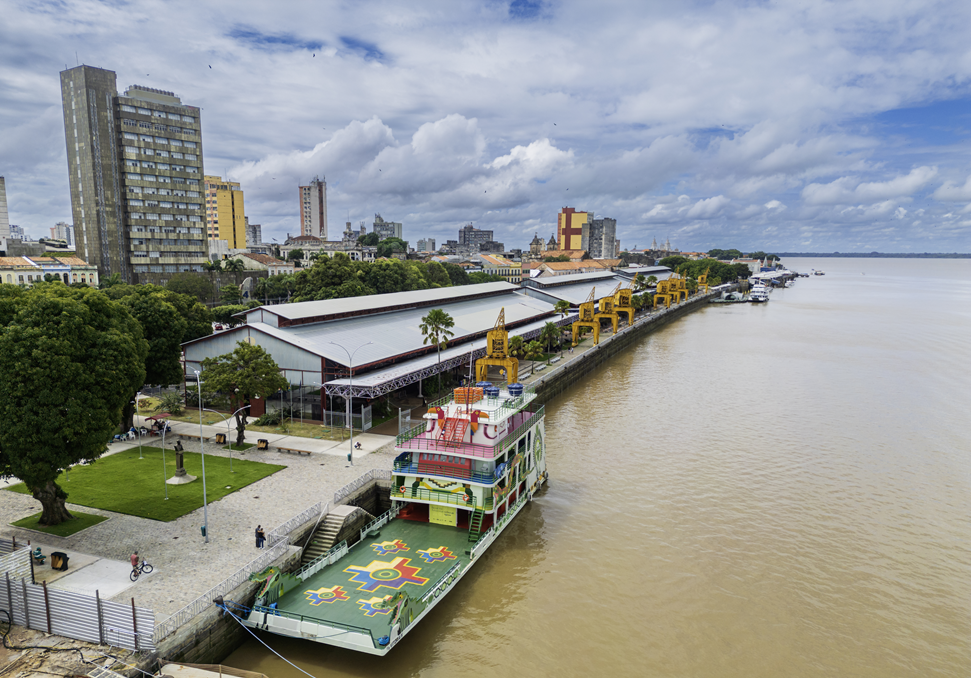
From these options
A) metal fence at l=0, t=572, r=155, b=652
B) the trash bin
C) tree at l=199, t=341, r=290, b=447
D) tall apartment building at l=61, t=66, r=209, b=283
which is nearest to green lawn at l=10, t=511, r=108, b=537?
the trash bin

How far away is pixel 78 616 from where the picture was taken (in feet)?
49.8

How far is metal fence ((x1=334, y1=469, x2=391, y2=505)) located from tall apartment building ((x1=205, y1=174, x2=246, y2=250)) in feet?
544

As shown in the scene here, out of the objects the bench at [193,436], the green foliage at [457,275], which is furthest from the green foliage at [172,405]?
the green foliage at [457,275]

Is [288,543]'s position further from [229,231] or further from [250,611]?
[229,231]

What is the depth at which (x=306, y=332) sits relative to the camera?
135 ft

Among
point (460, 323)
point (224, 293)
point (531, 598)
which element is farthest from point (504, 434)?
point (224, 293)

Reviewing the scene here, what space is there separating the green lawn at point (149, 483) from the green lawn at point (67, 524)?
931 mm

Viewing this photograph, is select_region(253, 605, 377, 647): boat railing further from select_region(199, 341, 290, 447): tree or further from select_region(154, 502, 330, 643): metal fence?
select_region(199, 341, 290, 447): tree

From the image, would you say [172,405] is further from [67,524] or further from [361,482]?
[361,482]

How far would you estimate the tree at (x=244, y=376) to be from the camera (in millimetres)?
32844

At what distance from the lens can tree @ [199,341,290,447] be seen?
32844 mm

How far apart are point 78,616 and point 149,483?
12.1 meters

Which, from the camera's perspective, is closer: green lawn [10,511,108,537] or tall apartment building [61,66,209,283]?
green lawn [10,511,108,537]

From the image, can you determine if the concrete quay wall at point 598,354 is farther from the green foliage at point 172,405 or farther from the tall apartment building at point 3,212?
the tall apartment building at point 3,212
